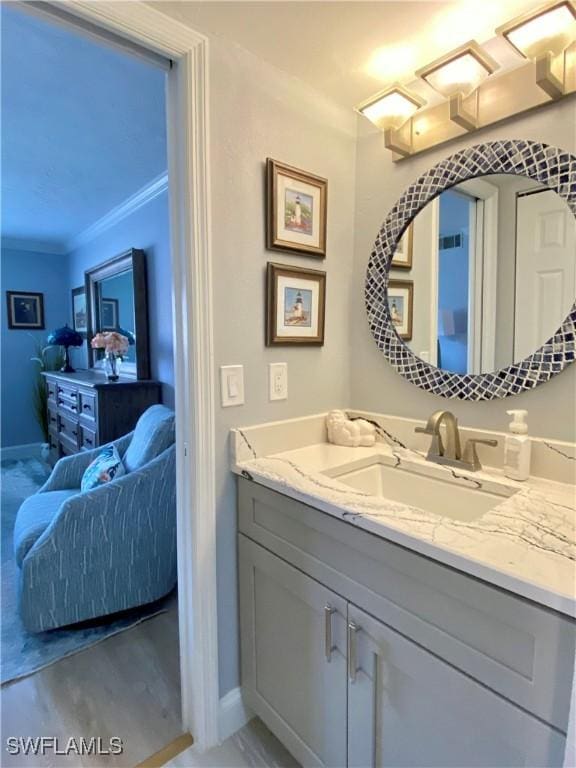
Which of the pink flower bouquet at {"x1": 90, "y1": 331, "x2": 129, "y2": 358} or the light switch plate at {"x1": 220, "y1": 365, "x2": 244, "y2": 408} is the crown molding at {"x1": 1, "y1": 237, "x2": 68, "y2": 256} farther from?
the light switch plate at {"x1": 220, "y1": 365, "x2": 244, "y2": 408}

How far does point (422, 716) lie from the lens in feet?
2.81

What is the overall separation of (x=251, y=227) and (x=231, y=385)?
1.69 ft

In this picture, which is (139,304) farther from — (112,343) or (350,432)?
(350,432)

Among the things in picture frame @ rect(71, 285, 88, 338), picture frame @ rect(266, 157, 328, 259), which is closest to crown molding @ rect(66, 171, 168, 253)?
picture frame @ rect(71, 285, 88, 338)

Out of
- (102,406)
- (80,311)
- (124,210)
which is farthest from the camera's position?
(80,311)

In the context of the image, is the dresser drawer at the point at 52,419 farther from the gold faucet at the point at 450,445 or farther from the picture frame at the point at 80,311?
the gold faucet at the point at 450,445

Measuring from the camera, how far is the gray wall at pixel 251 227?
4.07 feet

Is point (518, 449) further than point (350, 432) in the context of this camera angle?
No

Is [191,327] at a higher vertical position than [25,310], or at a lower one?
lower

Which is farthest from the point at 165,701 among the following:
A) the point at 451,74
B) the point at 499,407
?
the point at 451,74

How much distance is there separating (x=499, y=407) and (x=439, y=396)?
0.63ft

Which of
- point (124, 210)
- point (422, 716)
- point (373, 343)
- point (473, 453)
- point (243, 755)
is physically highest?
point (124, 210)

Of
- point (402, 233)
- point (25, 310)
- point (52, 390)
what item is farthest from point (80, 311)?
point (402, 233)

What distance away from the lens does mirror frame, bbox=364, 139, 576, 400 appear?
108cm
